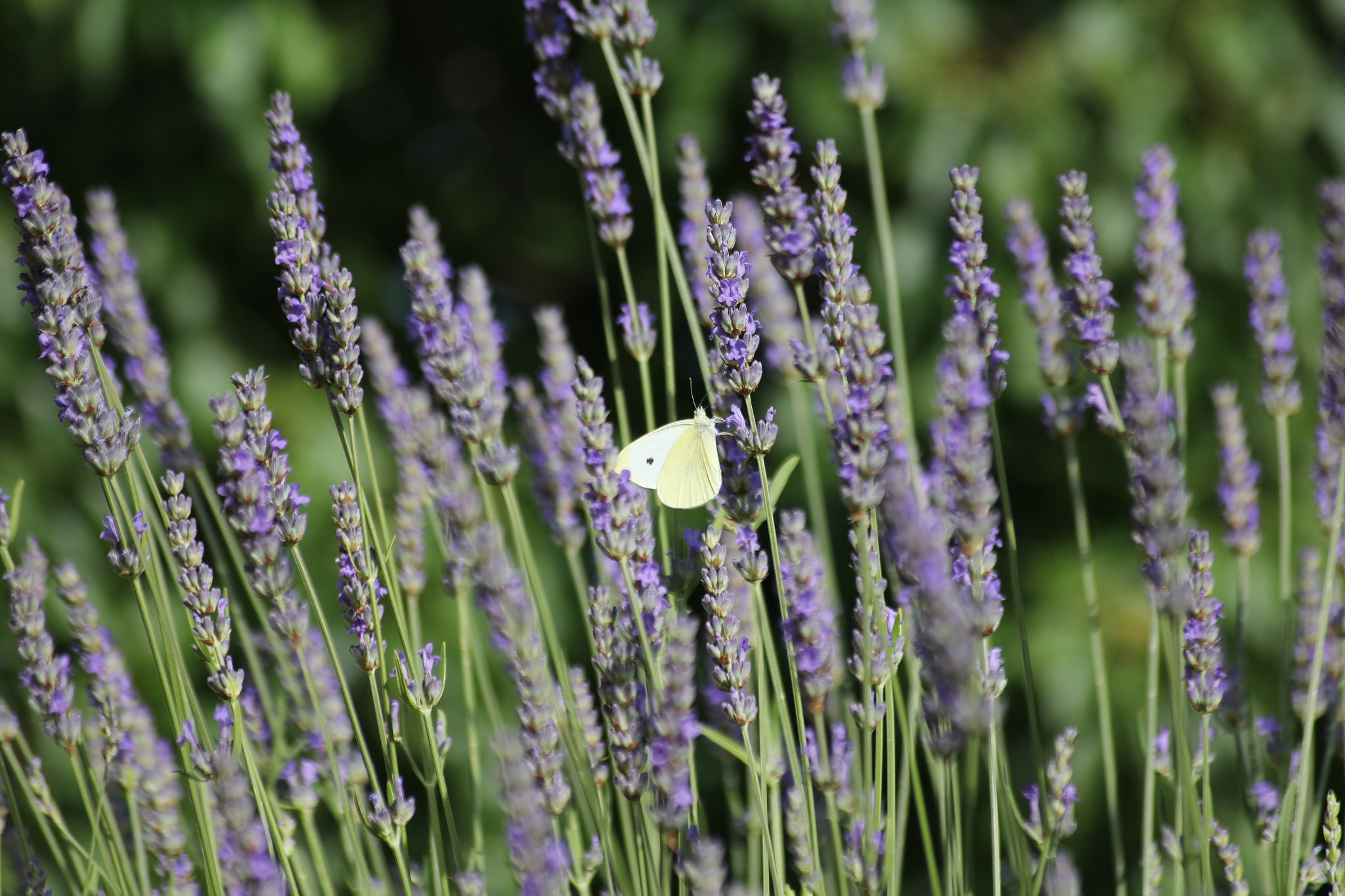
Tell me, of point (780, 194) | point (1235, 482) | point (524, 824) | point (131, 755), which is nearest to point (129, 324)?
point (131, 755)

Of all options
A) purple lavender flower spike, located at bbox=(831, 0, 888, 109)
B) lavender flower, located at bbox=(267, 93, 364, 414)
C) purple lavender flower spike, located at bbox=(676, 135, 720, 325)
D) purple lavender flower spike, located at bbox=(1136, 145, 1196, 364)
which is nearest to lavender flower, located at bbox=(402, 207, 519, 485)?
lavender flower, located at bbox=(267, 93, 364, 414)

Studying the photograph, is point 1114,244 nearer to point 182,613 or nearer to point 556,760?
point 556,760

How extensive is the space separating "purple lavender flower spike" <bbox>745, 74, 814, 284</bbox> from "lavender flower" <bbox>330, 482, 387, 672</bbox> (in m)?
0.35

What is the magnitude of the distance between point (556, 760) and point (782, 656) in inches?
40.4

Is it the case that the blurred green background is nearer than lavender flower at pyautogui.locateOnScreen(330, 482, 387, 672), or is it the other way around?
lavender flower at pyautogui.locateOnScreen(330, 482, 387, 672)

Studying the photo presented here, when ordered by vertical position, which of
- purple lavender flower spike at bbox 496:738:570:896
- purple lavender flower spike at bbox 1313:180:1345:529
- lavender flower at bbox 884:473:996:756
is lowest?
purple lavender flower spike at bbox 496:738:570:896

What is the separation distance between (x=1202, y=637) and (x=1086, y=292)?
258 millimetres

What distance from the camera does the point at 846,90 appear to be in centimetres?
89

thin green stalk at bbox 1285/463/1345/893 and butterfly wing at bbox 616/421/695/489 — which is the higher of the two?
butterfly wing at bbox 616/421/695/489

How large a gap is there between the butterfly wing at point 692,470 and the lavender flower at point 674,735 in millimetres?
284

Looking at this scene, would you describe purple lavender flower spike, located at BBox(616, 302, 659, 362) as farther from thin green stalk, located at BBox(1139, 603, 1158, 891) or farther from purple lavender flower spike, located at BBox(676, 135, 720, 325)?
thin green stalk, located at BBox(1139, 603, 1158, 891)

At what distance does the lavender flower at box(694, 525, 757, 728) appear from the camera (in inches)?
25.3

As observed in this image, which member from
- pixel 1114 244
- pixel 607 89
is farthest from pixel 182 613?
pixel 1114 244

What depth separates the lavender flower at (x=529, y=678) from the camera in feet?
1.66
